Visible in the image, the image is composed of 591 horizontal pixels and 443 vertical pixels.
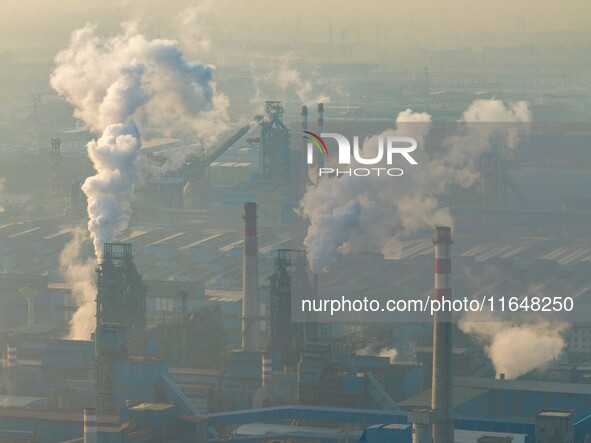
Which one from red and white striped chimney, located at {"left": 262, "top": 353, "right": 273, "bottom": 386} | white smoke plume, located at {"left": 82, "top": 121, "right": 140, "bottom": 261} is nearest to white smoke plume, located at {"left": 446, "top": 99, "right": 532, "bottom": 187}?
white smoke plume, located at {"left": 82, "top": 121, "right": 140, "bottom": 261}

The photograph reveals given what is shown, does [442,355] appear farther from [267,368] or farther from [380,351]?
[380,351]

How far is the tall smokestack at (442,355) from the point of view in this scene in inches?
1113

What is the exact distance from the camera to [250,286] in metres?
39.1

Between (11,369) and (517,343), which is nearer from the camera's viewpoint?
(11,369)

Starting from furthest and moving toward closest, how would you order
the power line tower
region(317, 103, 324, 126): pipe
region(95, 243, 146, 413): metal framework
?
the power line tower
region(317, 103, 324, 126): pipe
region(95, 243, 146, 413): metal framework

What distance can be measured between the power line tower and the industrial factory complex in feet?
0.48

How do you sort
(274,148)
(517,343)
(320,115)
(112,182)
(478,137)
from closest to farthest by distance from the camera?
(517,343) → (112,182) → (320,115) → (274,148) → (478,137)

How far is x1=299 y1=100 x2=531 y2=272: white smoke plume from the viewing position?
1626 inches

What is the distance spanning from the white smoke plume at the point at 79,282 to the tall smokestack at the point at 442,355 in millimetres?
13244

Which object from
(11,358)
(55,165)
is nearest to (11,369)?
(11,358)

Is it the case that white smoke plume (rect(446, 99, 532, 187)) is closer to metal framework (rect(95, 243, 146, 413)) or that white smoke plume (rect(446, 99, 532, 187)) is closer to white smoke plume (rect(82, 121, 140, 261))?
white smoke plume (rect(82, 121, 140, 261))

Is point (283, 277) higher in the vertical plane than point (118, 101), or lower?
lower

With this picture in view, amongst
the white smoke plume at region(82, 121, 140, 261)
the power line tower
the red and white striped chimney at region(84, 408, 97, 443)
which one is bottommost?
the red and white striped chimney at region(84, 408, 97, 443)

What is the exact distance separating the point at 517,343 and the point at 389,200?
11.1 m
